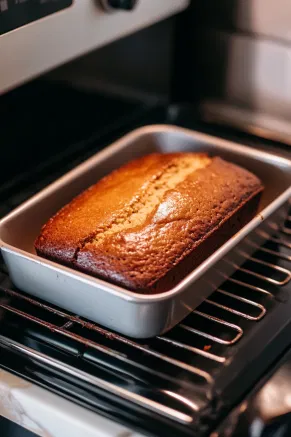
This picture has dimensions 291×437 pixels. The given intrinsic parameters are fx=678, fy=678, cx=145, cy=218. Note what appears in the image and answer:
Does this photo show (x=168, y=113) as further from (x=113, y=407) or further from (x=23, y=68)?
(x=113, y=407)

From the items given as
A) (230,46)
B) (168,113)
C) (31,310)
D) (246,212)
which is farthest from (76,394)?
(230,46)

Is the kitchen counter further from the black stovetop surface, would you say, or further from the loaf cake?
the loaf cake

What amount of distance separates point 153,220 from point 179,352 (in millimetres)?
166

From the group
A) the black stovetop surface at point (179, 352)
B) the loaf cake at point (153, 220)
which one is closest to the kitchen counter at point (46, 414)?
the black stovetop surface at point (179, 352)

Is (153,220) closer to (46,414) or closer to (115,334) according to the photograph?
(115,334)

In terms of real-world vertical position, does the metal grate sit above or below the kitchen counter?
above

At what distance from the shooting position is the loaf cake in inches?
29.8

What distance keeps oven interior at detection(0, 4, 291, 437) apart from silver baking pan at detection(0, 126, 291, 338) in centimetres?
2

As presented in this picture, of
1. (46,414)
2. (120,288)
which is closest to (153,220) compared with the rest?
(120,288)

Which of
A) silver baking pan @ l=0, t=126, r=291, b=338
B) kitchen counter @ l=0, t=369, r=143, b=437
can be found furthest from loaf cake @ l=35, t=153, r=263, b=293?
kitchen counter @ l=0, t=369, r=143, b=437

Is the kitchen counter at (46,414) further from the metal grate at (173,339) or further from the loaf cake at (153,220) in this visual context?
the loaf cake at (153,220)

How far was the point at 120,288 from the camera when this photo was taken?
705 millimetres

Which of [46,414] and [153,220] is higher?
[153,220]

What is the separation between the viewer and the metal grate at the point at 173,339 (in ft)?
2.21
